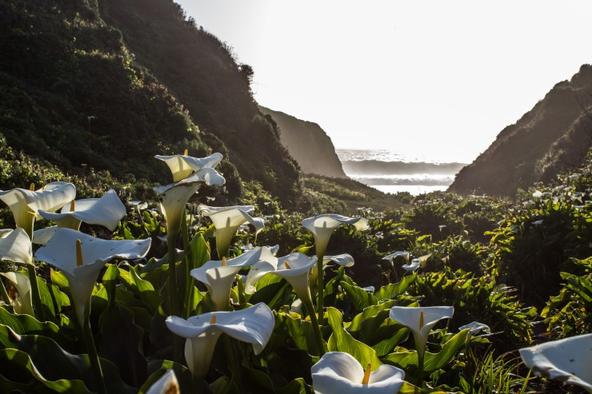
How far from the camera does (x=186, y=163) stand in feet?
5.83

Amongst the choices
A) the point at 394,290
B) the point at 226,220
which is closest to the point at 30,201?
the point at 226,220

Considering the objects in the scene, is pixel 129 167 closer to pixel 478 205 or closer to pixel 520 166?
pixel 478 205

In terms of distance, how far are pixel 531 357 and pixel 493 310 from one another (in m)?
3.36

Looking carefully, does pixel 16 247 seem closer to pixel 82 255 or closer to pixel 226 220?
pixel 82 255

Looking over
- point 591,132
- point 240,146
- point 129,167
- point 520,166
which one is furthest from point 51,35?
point 520,166

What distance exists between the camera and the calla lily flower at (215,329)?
3.69 feet

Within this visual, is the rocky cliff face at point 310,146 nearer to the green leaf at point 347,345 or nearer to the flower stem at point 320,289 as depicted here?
the flower stem at point 320,289

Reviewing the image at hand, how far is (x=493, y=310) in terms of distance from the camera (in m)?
4.12

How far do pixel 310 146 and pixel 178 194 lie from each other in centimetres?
6762

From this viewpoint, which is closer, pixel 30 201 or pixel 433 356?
pixel 30 201

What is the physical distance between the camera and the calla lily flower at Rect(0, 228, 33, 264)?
4.89 feet

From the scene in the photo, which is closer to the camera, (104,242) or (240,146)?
(104,242)

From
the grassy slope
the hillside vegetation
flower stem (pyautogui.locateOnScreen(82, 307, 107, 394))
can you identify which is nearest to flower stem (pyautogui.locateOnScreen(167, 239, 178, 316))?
flower stem (pyautogui.locateOnScreen(82, 307, 107, 394))

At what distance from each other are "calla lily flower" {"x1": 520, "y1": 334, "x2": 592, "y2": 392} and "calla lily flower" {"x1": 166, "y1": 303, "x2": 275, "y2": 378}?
1.88 ft
